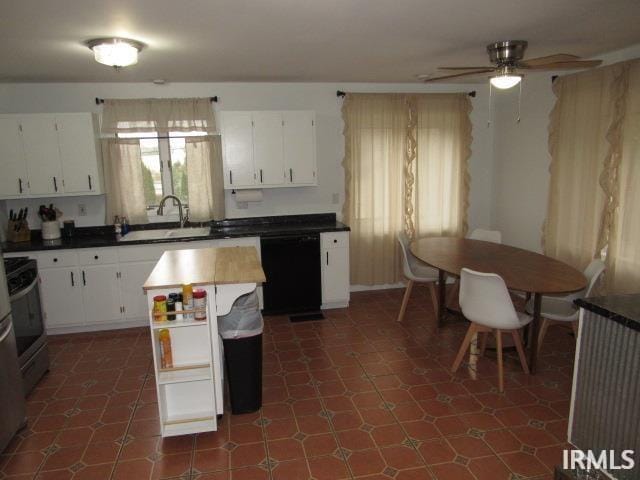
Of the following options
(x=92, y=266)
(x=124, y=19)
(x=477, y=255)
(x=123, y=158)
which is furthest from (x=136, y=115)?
(x=477, y=255)

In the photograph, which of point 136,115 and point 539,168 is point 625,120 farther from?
point 136,115

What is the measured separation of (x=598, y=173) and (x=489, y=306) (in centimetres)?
173

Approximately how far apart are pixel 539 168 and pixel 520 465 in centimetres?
324

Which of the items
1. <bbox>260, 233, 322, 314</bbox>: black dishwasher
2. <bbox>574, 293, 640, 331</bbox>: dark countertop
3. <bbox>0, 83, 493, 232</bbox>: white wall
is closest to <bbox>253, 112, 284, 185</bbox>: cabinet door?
<bbox>0, 83, 493, 232</bbox>: white wall

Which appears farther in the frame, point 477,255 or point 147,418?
point 477,255

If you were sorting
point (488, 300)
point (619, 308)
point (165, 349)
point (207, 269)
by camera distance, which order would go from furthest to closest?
1. point (488, 300)
2. point (207, 269)
3. point (165, 349)
4. point (619, 308)

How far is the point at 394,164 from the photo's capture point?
5.05 meters

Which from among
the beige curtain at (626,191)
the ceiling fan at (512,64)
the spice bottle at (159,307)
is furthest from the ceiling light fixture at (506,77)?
the spice bottle at (159,307)

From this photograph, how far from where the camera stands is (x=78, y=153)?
428cm

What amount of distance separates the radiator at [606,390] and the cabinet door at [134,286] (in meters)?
3.61

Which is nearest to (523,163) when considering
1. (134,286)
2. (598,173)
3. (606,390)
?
(598,173)

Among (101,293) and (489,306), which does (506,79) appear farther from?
(101,293)

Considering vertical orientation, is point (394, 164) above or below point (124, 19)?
below

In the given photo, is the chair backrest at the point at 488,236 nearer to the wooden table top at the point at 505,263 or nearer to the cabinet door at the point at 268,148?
the wooden table top at the point at 505,263
